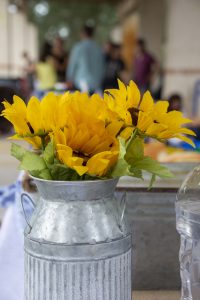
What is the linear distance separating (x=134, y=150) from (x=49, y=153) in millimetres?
139

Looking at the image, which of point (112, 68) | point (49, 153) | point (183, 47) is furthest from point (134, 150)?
point (183, 47)

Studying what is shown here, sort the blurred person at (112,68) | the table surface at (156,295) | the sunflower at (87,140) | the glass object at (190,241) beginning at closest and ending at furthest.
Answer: the sunflower at (87,140) < the glass object at (190,241) < the table surface at (156,295) < the blurred person at (112,68)

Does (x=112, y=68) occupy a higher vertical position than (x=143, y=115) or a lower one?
lower

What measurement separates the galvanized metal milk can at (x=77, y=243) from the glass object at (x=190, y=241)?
0.63 feet

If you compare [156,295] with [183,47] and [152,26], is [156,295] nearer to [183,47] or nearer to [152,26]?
[183,47]

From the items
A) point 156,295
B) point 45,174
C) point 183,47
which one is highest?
point 45,174

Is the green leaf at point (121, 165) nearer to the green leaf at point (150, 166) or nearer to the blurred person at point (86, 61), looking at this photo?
the green leaf at point (150, 166)

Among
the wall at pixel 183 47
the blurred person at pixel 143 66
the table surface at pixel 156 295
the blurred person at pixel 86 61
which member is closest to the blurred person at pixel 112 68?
the blurred person at pixel 143 66

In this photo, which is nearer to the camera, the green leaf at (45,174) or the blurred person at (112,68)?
the green leaf at (45,174)

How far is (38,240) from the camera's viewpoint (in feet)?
2.77

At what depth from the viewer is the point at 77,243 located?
2.72 feet

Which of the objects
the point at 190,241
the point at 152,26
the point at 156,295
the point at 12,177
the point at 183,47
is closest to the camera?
the point at 190,241

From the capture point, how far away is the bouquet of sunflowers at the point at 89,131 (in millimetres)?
825

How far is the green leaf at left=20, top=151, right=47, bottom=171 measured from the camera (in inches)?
32.9
